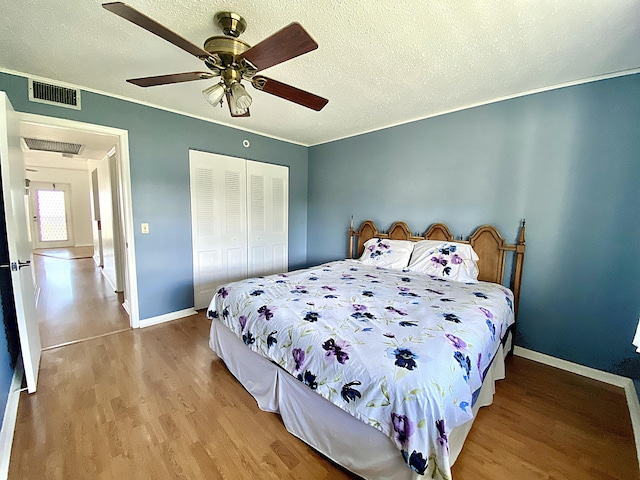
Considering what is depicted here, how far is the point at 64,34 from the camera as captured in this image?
5.53ft

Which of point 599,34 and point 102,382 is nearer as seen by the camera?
point 599,34

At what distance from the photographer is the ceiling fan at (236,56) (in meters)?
1.22

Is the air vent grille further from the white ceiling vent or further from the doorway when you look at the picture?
the white ceiling vent

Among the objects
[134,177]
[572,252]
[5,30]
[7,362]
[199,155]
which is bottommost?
[7,362]

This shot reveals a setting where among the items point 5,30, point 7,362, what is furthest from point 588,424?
point 5,30

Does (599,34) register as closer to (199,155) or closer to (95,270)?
(199,155)

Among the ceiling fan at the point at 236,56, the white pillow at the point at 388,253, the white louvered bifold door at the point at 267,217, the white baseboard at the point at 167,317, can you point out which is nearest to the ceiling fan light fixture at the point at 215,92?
the ceiling fan at the point at 236,56

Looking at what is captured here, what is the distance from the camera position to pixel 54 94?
7.63 feet

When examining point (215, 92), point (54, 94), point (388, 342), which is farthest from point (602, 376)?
point (54, 94)

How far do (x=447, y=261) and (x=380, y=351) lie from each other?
1727 millimetres

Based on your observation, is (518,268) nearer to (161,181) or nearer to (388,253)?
(388,253)

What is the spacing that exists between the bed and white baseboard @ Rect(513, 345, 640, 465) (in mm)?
215

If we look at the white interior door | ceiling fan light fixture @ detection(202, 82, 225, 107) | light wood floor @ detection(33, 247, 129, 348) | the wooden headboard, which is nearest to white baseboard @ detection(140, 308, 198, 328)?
light wood floor @ detection(33, 247, 129, 348)

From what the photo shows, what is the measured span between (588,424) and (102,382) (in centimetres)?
338
